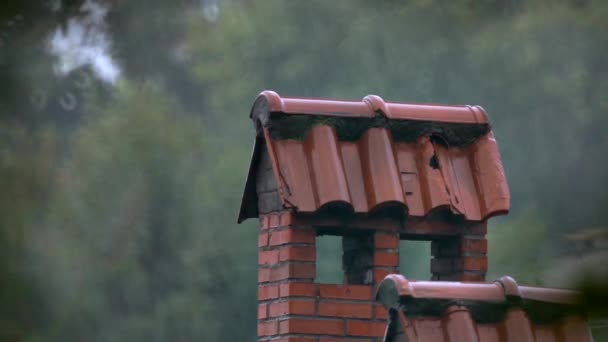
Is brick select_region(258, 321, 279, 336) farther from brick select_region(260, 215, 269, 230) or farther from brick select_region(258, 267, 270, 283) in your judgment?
brick select_region(260, 215, 269, 230)

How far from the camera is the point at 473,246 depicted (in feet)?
13.9

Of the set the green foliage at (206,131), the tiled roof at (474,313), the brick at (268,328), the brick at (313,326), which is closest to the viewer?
the tiled roof at (474,313)

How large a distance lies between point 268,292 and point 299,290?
0.22m

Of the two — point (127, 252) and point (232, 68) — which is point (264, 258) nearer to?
point (127, 252)

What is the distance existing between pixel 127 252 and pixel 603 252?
22608 millimetres

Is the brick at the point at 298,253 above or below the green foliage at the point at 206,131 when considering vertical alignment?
below

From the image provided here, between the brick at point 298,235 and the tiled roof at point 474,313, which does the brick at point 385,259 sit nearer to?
the brick at point 298,235

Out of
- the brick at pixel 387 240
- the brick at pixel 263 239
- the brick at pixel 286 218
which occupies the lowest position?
the brick at pixel 387 240

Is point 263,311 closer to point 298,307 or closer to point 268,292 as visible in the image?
point 268,292

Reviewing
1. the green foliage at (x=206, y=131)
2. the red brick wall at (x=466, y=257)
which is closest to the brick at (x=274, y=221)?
the red brick wall at (x=466, y=257)

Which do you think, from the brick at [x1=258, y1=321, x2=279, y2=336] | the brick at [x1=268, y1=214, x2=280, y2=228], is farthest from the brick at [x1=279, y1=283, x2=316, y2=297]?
the brick at [x1=268, y1=214, x2=280, y2=228]

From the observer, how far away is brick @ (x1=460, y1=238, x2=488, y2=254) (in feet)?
13.9

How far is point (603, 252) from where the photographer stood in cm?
130

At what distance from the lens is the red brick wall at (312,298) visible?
13.1 ft
